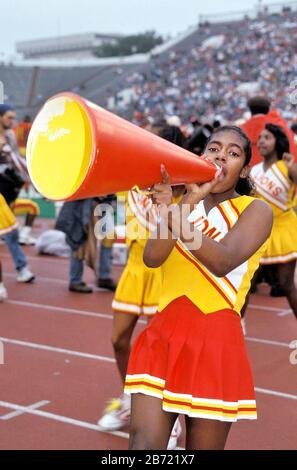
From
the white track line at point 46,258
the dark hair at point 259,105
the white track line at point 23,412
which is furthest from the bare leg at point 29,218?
the white track line at point 23,412

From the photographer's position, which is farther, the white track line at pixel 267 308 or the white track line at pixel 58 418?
the white track line at pixel 267 308

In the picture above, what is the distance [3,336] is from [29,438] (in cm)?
221

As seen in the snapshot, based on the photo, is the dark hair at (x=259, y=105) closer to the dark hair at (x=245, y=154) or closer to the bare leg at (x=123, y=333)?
the bare leg at (x=123, y=333)

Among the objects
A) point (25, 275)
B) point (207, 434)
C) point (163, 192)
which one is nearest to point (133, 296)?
point (207, 434)

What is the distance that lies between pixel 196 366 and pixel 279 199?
3.56m

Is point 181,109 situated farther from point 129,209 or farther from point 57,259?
point 129,209

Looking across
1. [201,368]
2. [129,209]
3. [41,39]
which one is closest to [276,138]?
[129,209]

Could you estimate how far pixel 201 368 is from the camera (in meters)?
2.29

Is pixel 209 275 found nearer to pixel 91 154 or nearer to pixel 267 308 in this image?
pixel 91 154

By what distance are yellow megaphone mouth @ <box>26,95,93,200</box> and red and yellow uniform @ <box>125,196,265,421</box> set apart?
24.2 inches

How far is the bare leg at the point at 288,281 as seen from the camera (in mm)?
5328

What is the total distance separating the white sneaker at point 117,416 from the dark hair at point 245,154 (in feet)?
5.23

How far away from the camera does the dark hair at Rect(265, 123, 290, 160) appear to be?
5461mm

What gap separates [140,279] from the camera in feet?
12.1
